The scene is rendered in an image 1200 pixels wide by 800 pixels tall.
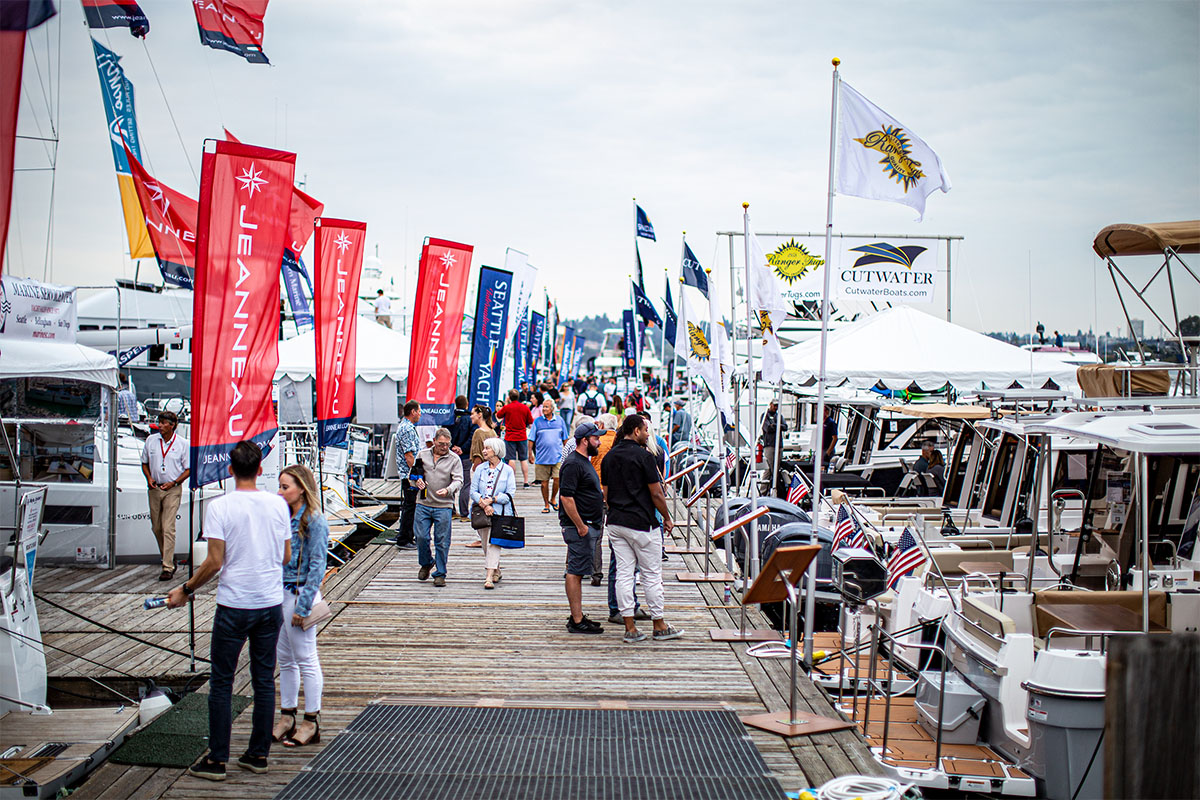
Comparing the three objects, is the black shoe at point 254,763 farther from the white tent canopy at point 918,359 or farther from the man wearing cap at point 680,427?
the man wearing cap at point 680,427

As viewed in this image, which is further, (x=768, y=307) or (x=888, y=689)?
(x=768, y=307)

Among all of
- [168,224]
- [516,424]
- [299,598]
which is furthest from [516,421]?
[299,598]

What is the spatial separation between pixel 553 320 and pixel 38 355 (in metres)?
39.3

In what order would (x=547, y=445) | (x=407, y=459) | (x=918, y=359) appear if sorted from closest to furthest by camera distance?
1. (x=407, y=459)
2. (x=547, y=445)
3. (x=918, y=359)

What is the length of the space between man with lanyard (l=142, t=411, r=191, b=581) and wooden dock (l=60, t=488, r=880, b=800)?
1.64 ft

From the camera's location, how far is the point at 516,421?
18.1m

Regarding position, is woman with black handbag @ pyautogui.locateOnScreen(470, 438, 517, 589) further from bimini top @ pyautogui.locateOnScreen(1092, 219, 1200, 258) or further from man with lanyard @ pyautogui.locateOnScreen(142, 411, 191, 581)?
bimini top @ pyautogui.locateOnScreen(1092, 219, 1200, 258)

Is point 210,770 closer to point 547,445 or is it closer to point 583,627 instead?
point 583,627

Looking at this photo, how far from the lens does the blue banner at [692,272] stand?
12328 mm

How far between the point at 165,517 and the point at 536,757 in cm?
777

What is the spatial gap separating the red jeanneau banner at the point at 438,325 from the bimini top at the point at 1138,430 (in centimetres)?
813

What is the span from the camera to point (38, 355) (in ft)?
35.0

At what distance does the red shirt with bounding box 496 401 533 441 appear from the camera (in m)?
17.9

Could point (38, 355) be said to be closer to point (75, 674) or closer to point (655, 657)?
point (75, 674)
